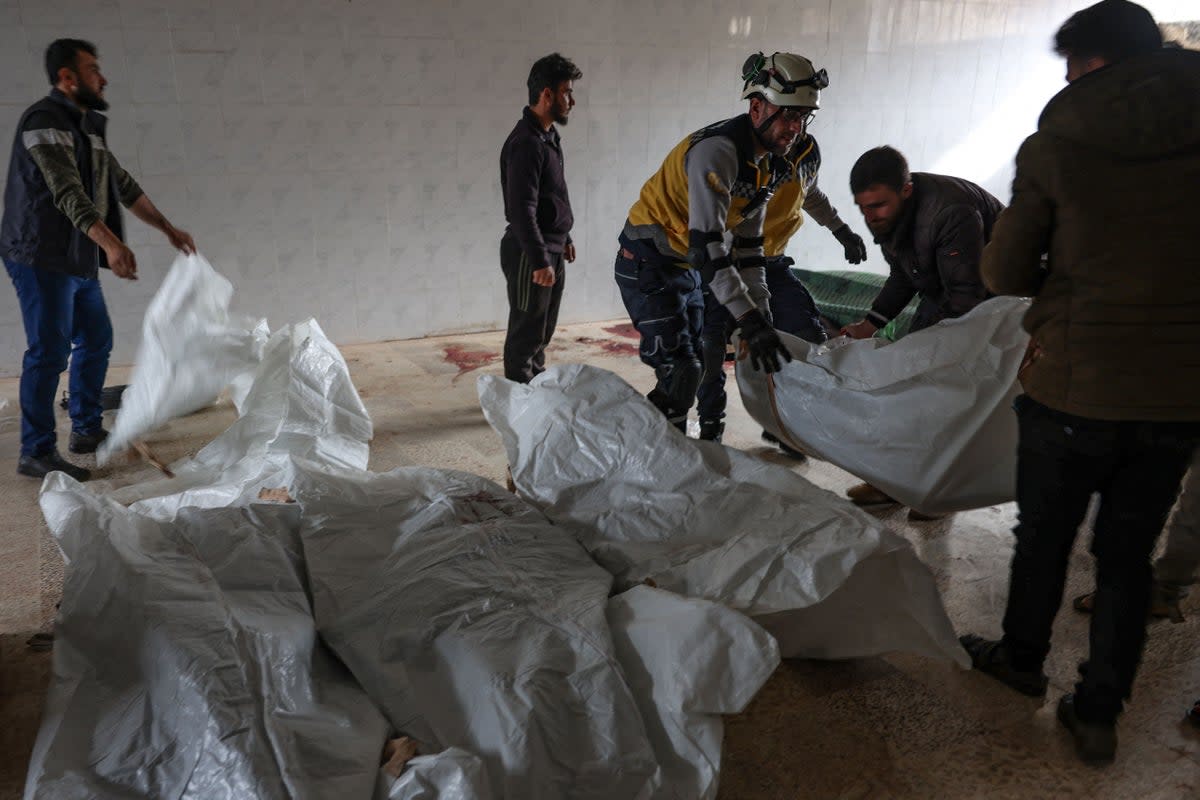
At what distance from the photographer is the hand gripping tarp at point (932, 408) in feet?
6.35

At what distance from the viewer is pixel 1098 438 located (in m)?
1.39

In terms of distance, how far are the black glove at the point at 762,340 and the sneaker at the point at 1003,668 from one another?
0.85 meters

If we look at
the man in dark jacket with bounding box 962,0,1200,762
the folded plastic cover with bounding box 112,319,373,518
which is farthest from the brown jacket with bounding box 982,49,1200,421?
the folded plastic cover with bounding box 112,319,373,518

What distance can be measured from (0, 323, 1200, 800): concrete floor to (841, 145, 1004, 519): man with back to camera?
1.50 feet

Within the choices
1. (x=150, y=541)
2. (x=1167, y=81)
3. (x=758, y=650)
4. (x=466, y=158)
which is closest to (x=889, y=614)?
(x=758, y=650)

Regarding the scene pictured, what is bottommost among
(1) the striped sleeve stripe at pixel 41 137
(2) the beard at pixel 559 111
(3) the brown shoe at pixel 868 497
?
(3) the brown shoe at pixel 868 497

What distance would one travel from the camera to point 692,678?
4.14ft

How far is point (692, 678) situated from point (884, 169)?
1.59m

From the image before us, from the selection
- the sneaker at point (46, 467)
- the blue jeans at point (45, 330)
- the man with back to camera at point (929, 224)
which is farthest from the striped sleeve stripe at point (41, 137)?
the man with back to camera at point (929, 224)

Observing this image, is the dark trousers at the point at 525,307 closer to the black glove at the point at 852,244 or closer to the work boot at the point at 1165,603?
the black glove at the point at 852,244

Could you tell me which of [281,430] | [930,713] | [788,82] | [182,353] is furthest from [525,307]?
[930,713]

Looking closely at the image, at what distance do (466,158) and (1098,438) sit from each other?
148 inches

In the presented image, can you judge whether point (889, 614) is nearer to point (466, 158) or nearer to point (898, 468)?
point (898, 468)

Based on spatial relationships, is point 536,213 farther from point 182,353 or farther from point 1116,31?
point 1116,31
